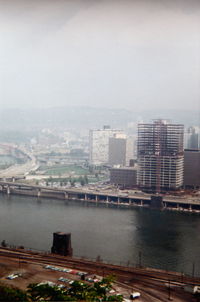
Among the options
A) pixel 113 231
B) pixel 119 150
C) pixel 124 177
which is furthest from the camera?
pixel 119 150

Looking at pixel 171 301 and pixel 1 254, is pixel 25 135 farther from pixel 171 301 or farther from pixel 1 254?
pixel 171 301

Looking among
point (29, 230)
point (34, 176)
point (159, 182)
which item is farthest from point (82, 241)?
point (34, 176)

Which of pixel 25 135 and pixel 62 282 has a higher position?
pixel 25 135

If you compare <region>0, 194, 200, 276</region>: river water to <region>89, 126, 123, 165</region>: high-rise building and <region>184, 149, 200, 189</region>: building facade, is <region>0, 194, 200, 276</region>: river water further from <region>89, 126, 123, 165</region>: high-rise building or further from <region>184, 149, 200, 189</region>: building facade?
<region>89, 126, 123, 165</region>: high-rise building

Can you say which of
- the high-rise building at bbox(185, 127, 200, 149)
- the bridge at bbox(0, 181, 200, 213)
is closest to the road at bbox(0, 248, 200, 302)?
the bridge at bbox(0, 181, 200, 213)

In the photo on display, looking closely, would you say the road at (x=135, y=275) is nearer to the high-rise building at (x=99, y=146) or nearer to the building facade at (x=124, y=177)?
the building facade at (x=124, y=177)

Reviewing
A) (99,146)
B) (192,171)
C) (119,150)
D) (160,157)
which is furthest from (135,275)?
(99,146)

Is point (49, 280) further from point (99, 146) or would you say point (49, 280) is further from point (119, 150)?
point (99, 146)
